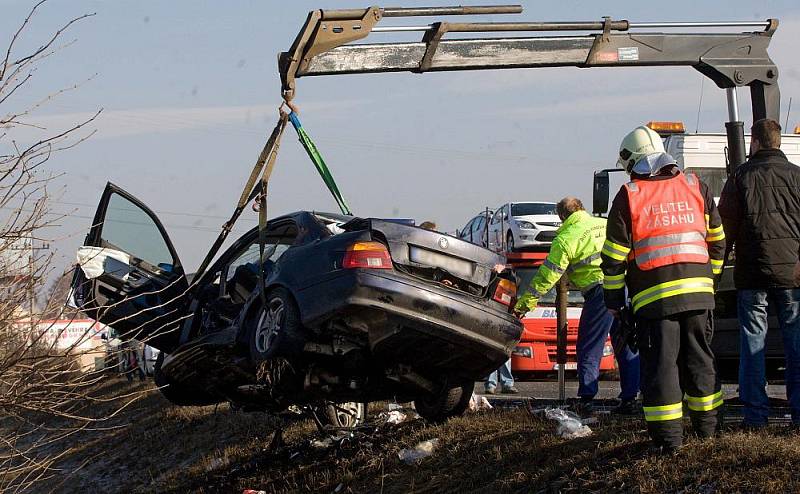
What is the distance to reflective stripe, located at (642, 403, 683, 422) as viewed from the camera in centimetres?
654

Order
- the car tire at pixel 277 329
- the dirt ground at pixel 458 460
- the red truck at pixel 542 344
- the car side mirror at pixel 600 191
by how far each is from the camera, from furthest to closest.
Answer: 1. the red truck at pixel 542 344
2. the car side mirror at pixel 600 191
3. the car tire at pixel 277 329
4. the dirt ground at pixel 458 460

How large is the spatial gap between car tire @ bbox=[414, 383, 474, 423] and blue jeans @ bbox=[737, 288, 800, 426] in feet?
8.22

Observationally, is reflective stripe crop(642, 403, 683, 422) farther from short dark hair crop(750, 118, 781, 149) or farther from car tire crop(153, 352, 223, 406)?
car tire crop(153, 352, 223, 406)

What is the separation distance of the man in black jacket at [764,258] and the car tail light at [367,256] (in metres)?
2.33


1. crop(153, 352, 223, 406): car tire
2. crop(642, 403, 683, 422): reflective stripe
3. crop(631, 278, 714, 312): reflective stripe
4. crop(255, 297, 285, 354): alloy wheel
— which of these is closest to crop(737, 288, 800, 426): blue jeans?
crop(631, 278, 714, 312): reflective stripe

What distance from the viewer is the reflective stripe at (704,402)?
6742 millimetres

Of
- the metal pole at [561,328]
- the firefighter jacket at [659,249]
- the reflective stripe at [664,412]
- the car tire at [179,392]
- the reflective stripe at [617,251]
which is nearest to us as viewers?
the reflective stripe at [664,412]

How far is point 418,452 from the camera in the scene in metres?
8.96

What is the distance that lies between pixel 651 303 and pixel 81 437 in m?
14.8

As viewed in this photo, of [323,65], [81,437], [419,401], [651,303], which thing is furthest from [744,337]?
[81,437]

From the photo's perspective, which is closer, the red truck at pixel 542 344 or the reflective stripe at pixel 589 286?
the reflective stripe at pixel 589 286

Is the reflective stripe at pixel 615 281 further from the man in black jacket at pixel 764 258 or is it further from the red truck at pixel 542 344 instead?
the red truck at pixel 542 344

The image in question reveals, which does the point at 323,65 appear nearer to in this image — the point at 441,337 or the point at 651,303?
the point at 441,337

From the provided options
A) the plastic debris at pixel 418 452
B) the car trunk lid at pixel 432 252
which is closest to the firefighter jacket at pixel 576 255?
the car trunk lid at pixel 432 252
